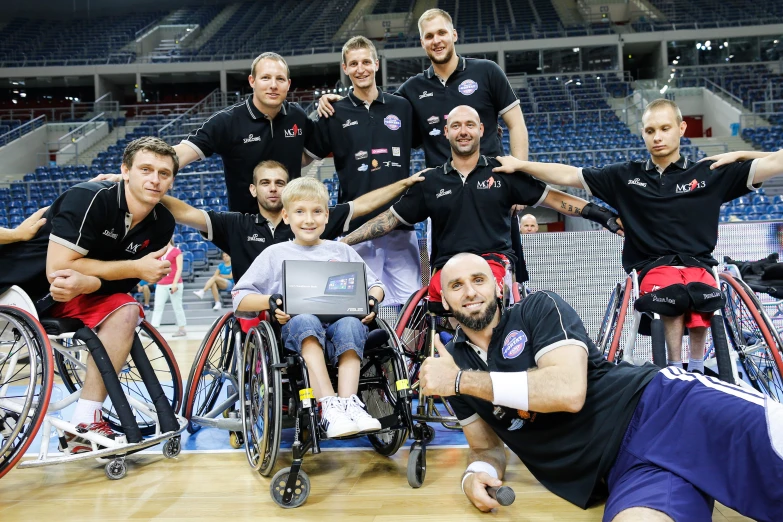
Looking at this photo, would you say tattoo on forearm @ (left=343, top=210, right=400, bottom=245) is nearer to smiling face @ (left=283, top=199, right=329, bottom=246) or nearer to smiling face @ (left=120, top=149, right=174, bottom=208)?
smiling face @ (left=283, top=199, right=329, bottom=246)

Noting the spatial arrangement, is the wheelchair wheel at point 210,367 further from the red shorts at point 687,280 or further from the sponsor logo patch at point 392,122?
the red shorts at point 687,280

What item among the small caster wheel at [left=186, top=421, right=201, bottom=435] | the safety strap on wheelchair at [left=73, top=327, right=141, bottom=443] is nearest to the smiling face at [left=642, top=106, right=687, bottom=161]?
the safety strap on wheelchair at [left=73, top=327, right=141, bottom=443]

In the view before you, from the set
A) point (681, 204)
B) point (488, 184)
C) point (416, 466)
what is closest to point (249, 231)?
point (488, 184)

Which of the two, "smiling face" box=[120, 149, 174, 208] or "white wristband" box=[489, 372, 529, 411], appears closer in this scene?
"white wristband" box=[489, 372, 529, 411]

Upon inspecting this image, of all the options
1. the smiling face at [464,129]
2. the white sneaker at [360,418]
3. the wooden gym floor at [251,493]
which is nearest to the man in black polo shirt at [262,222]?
the smiling face at [464,129]

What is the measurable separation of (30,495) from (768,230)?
474cm

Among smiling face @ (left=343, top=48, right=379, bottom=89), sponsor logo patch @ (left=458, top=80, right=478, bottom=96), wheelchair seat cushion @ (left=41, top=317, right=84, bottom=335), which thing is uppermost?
smiling face @ (left=343, top=48, right=379, bottom=89)

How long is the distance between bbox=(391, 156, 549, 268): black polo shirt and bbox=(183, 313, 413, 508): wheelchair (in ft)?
2.41

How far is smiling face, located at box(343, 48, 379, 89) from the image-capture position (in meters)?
3.59

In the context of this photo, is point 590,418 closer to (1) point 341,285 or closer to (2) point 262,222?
(1) point 341,285

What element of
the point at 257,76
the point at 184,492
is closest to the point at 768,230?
the point at 257,76

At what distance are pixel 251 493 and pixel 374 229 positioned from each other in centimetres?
154

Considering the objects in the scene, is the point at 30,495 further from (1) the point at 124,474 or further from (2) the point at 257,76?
(2) the point at 257,76

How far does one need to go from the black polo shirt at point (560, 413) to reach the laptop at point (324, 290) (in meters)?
0.68
